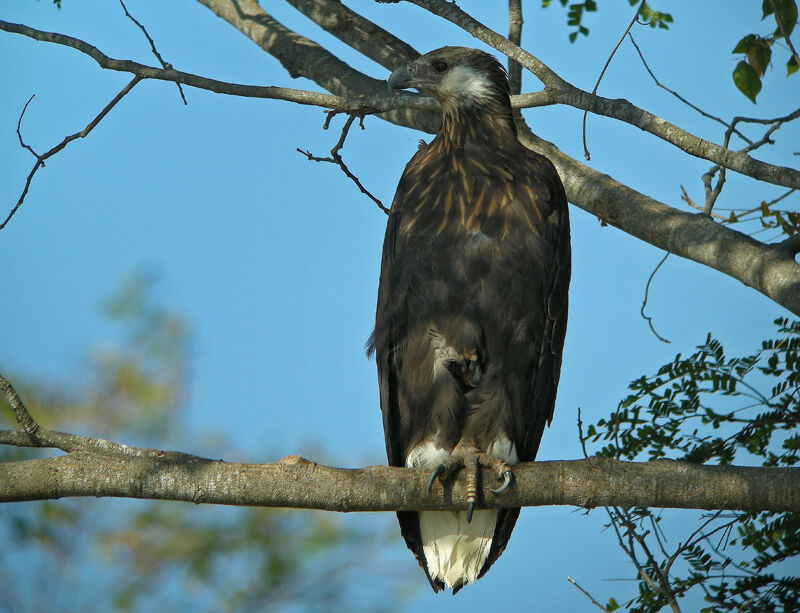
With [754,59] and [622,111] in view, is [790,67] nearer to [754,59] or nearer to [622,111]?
[754,59]

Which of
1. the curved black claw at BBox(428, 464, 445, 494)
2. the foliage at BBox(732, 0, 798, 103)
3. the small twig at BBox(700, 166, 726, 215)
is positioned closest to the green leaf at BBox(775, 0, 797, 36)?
the foliage at BBox(732, 0, 798, 103)

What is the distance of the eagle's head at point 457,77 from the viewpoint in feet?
11.2

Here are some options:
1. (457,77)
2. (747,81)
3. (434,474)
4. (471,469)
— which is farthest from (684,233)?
(434,474)

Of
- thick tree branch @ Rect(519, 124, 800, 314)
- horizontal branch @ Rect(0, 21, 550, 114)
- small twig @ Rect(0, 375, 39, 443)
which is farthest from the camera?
horizontal branch @ Rect(0, 21, 550, 114)

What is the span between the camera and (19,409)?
2.30 metres

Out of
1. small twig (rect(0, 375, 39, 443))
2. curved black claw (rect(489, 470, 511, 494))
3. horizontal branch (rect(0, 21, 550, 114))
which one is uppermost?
horizontal branch (rect(0, 21, 550, 114))

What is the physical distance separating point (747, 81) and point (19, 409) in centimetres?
263

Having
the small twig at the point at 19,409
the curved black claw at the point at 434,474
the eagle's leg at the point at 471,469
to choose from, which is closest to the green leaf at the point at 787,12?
the eagle's leg at the point at 471,469

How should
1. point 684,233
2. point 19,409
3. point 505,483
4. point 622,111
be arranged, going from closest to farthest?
point 19,409 < point 505,483 < point 622,111 < point 684,233

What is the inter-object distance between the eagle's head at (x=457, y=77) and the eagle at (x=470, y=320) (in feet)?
0.71

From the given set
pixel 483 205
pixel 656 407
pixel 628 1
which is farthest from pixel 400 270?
pixel 628 1

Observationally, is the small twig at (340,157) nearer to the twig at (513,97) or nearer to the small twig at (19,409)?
the twig at (513,97)

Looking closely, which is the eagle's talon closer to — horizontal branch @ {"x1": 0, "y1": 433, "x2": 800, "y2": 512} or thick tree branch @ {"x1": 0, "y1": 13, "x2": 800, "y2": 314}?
horizontal branch @ {"x1": 0, "y1": 433, "x2": 800, "y2": 512}

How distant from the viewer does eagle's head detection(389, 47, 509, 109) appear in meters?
3.41
